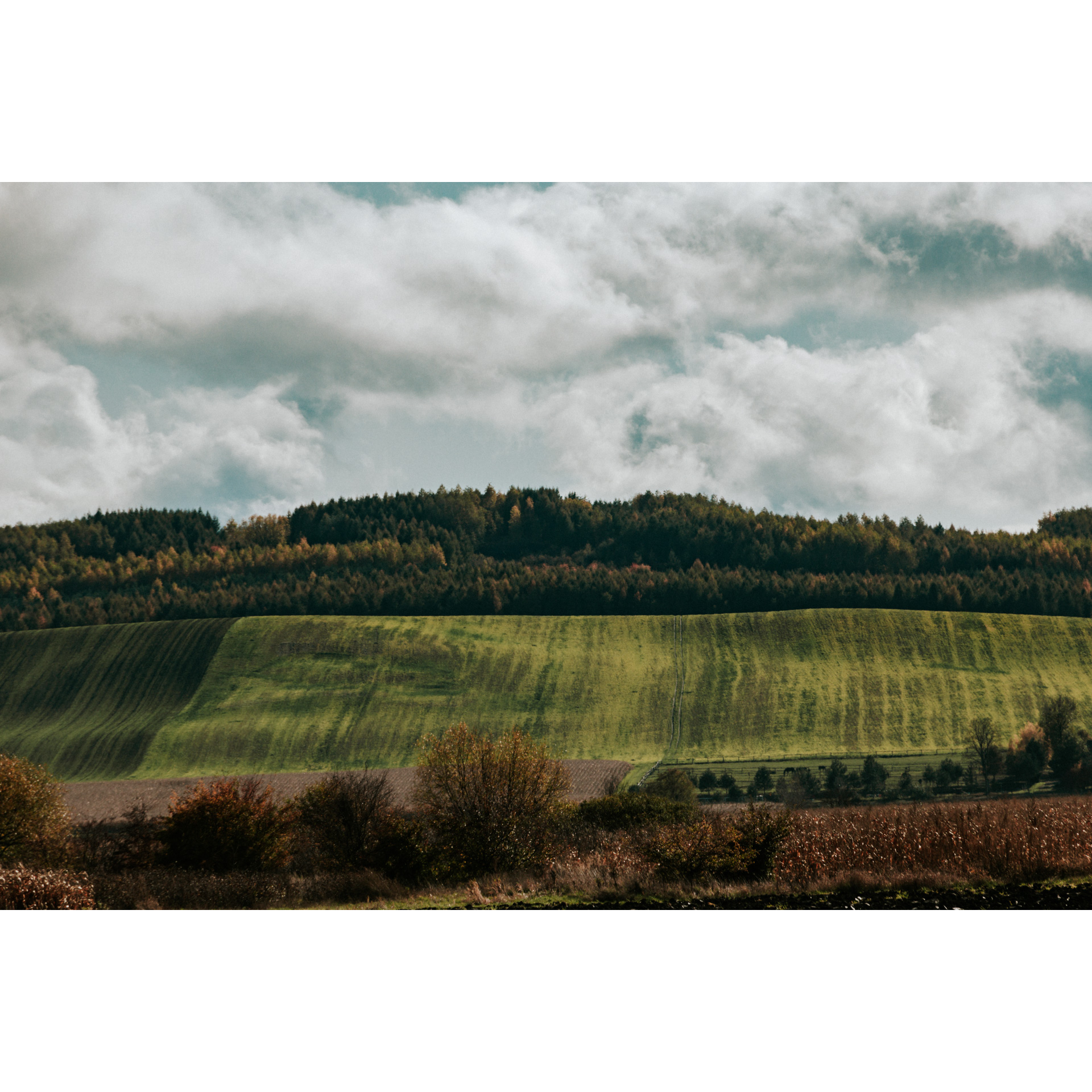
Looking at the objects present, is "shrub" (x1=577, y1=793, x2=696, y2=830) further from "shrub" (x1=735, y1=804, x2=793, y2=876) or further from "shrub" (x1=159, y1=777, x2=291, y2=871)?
"shrub" (x1=735, y1=804, x2=793, y2=876)

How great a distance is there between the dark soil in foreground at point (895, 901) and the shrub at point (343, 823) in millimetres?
10481

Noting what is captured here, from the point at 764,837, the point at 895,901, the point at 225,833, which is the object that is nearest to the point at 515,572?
the point at 225,833

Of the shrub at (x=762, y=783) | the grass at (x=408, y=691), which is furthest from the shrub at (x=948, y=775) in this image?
the grass at (x=408, y=691)

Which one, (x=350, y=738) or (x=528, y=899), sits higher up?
(x=350, y=738)

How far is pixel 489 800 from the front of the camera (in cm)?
2773

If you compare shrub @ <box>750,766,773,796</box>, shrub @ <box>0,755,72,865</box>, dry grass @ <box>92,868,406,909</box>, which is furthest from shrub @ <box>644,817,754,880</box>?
shrub @ <box>750,766,773,796</box>

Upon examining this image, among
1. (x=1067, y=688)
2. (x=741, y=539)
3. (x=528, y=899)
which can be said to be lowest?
(x=528, y=899)

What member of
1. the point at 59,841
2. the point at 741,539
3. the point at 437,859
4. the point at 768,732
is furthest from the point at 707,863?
the point at 741,539

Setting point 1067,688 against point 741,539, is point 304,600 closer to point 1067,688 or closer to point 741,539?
point 741,539

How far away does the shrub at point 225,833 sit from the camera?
2995 cm

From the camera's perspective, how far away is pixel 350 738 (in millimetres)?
103125

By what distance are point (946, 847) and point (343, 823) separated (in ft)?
60.6

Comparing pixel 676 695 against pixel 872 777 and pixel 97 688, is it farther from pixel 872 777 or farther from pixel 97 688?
pixel 97 688

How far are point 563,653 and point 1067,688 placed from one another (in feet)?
206
